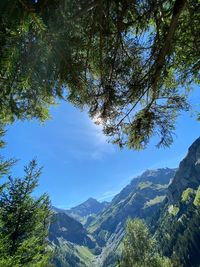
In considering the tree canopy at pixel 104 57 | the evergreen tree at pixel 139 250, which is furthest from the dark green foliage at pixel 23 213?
the evergreen tree at pixel 139 250

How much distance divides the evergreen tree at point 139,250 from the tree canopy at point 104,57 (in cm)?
3630

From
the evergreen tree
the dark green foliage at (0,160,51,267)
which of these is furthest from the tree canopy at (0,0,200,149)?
the evergreen tree

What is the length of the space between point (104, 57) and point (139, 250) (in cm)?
4148

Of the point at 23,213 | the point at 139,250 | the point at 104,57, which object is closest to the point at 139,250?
the point at 139,250

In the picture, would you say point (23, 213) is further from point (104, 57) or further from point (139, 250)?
point (139, 250)

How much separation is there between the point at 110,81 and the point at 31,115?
113 inches

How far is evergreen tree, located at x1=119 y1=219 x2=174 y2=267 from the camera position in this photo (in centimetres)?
4034

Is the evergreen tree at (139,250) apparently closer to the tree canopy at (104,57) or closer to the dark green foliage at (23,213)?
the dark green foliage at (23,213)

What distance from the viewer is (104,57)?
465 cm

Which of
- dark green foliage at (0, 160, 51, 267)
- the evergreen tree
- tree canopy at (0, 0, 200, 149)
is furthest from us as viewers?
the evergreen tree

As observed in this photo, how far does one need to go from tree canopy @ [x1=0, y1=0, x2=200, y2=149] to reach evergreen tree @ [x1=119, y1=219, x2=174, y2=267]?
119 ft

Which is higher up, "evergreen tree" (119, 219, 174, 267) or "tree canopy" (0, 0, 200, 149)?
"evergreen tree" (119, 219, 174, 267)

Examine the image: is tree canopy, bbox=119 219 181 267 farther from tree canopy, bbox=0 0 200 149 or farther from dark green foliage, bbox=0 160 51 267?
tree canopy, bbox=0 0 200 149

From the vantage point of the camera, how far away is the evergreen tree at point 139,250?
40.3 m
